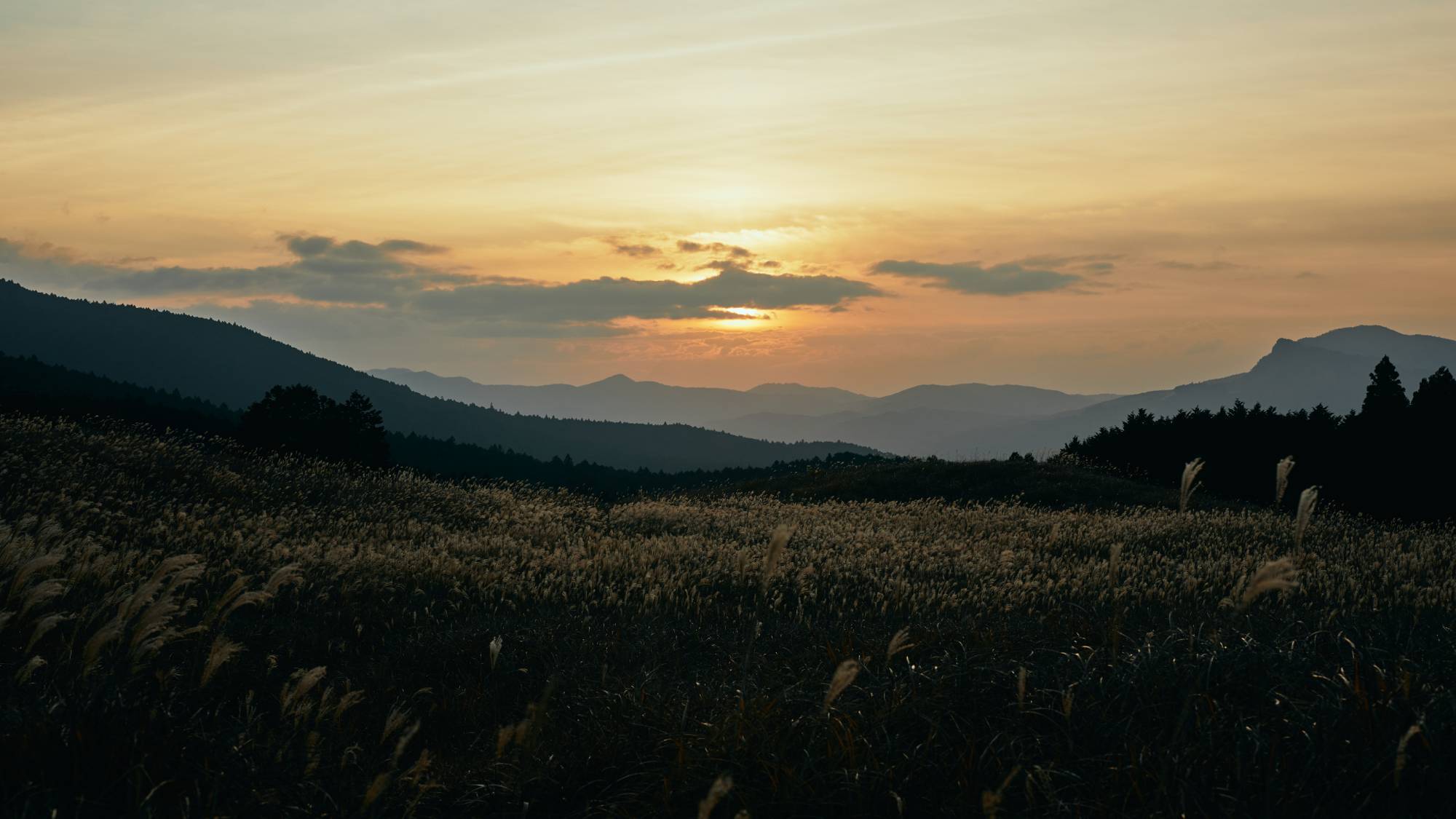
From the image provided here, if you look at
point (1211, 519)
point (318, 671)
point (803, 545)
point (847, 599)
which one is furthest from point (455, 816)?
point (1211, 519)

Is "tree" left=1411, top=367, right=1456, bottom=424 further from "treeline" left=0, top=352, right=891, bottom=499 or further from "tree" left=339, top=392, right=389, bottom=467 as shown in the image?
"tree" left=339, top=392, right=389, bottom=467

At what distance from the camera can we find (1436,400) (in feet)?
124

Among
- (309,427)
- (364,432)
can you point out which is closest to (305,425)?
(309,427)

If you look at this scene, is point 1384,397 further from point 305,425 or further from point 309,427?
point 305,425

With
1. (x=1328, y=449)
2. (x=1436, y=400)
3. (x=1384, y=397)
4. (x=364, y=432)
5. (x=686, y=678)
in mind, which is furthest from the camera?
(x=1384, y=397)

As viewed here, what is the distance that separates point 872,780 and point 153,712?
3.56 metres

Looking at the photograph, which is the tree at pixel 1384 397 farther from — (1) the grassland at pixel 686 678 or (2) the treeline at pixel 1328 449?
(1) the grassland at pixel 686 678

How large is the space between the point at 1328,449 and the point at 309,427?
132ft

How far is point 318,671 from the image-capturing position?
178 inches

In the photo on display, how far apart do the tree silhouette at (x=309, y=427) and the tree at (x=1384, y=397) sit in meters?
39.4

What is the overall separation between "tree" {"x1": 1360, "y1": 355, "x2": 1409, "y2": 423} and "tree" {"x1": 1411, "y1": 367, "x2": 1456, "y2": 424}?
1.87ft

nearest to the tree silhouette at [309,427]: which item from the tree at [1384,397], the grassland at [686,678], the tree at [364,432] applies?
the tree at [364,432]

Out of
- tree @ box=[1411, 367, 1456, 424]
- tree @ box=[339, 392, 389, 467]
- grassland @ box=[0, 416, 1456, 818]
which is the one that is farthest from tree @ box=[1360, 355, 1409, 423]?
tree @ box=[339, 392, 389, 467]

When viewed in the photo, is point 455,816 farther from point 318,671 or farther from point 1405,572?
point 1405,572
